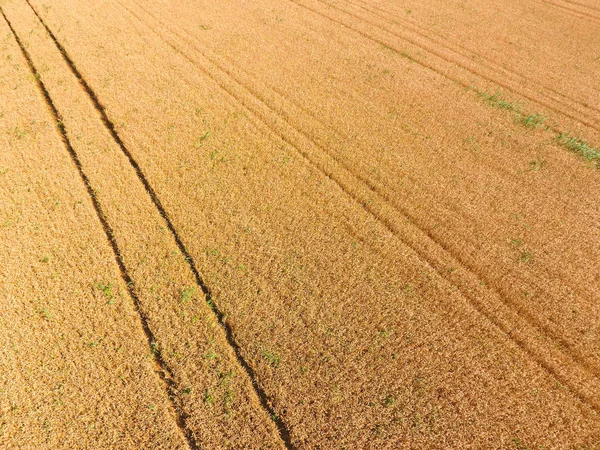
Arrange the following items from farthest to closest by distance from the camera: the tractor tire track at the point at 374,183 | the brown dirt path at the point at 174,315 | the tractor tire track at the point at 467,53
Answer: the tractor tire track at the point at 467,53 → the tractor tire track at the point at 374,183 → the brown dirt path at the point at 174,315

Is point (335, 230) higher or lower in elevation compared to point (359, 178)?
lower

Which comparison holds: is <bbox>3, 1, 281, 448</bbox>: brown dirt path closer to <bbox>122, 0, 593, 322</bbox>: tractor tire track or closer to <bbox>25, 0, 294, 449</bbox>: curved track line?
<bbox>25, 0, 294, 449</bbox>: curved track line

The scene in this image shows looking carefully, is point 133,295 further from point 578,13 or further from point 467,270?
point 578,13

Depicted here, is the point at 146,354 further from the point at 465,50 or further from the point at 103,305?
the point at 465,50

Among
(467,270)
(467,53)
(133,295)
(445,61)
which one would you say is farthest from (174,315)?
(467,53)

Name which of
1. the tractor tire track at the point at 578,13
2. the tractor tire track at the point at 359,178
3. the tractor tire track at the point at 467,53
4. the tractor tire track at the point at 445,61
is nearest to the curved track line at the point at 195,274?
the tractor tire track at the point at 359,178

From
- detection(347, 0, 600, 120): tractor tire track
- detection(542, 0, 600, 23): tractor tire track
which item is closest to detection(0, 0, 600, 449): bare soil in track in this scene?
detection(347, 0, 600, 120): tractor tire track

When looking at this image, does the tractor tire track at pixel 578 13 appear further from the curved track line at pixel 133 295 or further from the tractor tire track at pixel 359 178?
the curved track line at pixel 133 295
